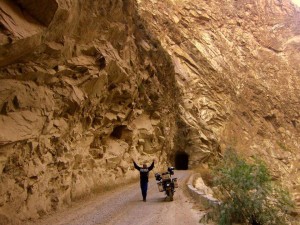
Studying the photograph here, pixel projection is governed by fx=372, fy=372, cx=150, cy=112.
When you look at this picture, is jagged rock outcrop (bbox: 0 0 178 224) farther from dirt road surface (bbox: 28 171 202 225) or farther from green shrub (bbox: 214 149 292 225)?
green shrub (bbox: 214 149 292 225)

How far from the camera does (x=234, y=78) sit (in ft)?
173

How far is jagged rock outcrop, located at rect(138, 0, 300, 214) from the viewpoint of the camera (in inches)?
1735

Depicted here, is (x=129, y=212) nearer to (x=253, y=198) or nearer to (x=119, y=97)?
(x=253, y=198)

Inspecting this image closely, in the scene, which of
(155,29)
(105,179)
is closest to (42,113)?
(105,179)

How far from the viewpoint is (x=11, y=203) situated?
1036 cm

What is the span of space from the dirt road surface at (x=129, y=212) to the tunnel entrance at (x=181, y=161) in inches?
945

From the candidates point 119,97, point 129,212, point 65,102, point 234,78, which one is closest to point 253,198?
point 129,212

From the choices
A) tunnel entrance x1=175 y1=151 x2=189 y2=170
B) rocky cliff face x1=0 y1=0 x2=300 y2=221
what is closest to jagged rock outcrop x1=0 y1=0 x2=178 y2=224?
rocky cliff face x1=0 y1=0 x2=300 y2=221

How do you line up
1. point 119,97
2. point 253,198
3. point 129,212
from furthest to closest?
1. point 119,97
2. point 129,212
3. point 253,198

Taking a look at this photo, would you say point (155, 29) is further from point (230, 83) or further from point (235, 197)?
point (235, 197)

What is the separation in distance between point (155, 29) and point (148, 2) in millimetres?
4148

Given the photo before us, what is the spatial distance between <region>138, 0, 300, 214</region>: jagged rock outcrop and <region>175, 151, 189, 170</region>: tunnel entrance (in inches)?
58.0

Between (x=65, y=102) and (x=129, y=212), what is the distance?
16.6ft

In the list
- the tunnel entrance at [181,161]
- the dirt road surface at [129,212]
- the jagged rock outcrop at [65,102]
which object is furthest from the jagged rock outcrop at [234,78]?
the dirt road surface at [129,212]
